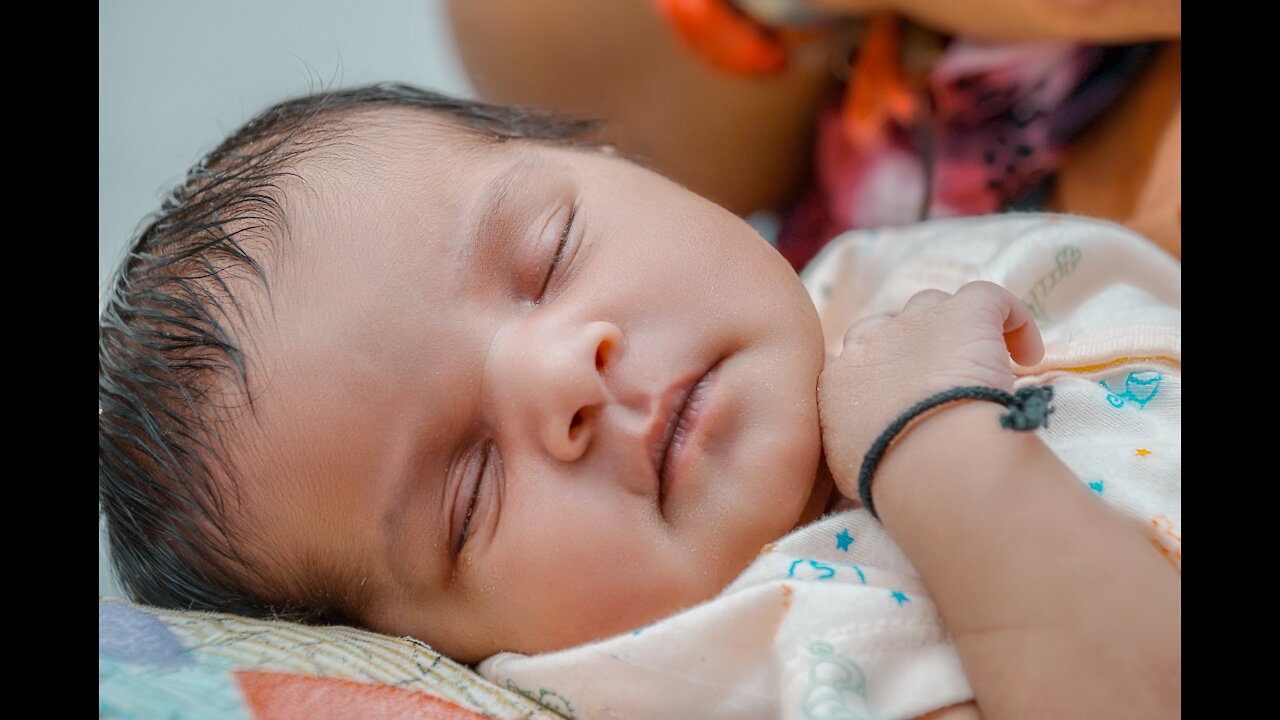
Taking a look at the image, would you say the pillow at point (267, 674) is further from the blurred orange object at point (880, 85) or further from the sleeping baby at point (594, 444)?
the blurred orange object at point (880, 85)

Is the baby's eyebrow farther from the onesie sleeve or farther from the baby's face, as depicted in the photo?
the onesie sleeve

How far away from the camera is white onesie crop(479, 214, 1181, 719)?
0.66 m

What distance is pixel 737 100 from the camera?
4.59 ft

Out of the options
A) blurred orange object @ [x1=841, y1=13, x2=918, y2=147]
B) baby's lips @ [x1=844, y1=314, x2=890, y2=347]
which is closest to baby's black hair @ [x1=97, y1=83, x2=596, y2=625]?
baby's lips @ [x1=844, y1=314, x2=890, y2=347]

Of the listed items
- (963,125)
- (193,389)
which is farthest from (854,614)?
(963,125)

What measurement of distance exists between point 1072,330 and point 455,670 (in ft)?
2.07

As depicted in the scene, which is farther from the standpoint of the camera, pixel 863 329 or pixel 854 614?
pixel 863 329

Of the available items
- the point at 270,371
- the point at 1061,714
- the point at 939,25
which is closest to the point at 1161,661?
the point at 1061,714

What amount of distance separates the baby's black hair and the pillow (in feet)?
0.24

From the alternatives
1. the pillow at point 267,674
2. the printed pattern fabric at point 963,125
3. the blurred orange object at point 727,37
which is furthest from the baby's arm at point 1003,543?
the blurred orange object at point 727,37

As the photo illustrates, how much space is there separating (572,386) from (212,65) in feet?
4.22

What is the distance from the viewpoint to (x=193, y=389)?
2.54 feet

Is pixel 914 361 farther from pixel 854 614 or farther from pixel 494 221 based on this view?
pixel 494 221
